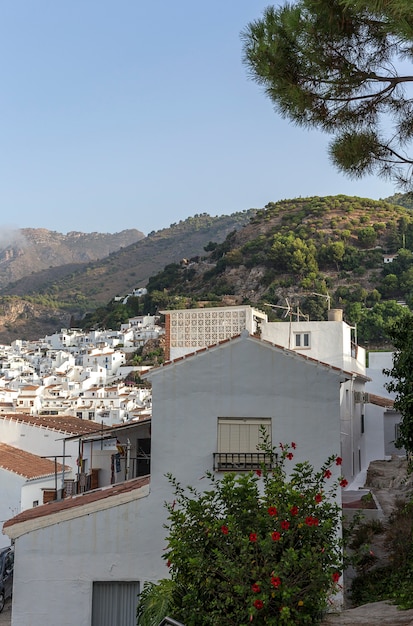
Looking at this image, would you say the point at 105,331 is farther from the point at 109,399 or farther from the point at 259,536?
the point at 259,536

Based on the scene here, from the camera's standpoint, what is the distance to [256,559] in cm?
681

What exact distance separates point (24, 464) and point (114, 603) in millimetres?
15685

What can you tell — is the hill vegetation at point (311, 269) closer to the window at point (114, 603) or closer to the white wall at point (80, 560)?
the white wall at point (80, 560)

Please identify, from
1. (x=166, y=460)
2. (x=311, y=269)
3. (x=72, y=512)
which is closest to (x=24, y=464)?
(x=72, y=512)

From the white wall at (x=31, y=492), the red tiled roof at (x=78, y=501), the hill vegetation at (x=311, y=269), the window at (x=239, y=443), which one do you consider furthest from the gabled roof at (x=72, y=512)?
the hill vegetation at (x=311, y=269)

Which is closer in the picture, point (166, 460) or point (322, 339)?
point (166, 460)

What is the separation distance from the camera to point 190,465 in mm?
11727

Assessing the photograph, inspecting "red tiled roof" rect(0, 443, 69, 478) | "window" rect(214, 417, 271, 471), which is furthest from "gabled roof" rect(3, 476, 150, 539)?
"red tiled roof" rect(0, 443, 69, 478)

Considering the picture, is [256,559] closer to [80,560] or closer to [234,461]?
[234,461]

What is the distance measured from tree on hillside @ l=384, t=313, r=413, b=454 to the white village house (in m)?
0.89

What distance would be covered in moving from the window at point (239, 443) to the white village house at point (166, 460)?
0.02 m

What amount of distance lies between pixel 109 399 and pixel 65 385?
14849 millimetres

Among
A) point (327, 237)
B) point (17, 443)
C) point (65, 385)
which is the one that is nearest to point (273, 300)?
point (327, 237)

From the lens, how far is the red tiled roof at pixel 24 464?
965 inches
